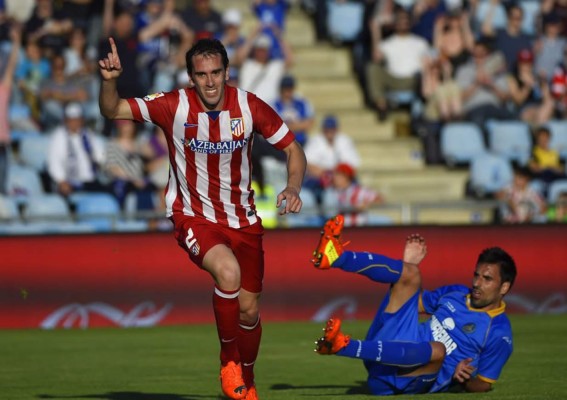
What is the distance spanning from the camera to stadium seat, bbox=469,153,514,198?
58.1 feet

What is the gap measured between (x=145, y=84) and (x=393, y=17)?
4220mm

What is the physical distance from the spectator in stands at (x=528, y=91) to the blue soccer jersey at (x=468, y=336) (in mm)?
10997

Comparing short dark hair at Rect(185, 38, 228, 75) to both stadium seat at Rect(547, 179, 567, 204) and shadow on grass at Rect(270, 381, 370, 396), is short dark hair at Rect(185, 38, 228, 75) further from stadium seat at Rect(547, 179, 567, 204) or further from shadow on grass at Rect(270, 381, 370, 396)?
stadium seat at Rect(547, 179, 567, 204)

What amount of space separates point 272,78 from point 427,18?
124 inches

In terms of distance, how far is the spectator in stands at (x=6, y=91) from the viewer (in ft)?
52.7

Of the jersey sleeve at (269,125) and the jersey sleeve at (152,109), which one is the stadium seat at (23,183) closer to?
the jersey sleeve at (152,109)

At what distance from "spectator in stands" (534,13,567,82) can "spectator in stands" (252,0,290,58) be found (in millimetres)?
4005

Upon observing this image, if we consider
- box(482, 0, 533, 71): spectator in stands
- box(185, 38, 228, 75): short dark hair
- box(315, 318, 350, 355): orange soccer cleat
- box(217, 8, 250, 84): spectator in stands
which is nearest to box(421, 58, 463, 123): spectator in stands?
box(482, 0, 533, 71): spectator in stands

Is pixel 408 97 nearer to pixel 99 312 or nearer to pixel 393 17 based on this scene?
pixel 393 17

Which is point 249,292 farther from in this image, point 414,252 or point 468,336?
point 468,336

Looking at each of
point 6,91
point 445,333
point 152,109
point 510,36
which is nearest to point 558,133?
point 510,36

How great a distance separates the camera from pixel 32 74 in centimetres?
1780

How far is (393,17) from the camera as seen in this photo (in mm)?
19969

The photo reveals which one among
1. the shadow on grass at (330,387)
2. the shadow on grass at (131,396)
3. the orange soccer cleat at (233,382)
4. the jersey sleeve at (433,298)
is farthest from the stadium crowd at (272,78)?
the orange soccer cleat at (233,382)
